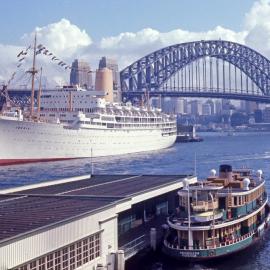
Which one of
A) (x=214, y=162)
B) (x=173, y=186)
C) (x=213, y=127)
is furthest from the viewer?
(x=213, y=127)

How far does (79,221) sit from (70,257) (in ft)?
2.97

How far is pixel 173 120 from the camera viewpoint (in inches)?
3310

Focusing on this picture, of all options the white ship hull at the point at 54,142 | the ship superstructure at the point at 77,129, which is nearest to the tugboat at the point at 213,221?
the white ship hull at the point at 54,142

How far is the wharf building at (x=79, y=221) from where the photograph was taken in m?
14.3

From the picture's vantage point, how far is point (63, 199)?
19.6m

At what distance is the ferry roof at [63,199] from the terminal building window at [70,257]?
26.0 inches

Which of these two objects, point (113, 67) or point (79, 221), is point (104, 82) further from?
point (79, 221)

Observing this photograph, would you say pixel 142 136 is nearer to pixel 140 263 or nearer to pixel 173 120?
pixel 173 120

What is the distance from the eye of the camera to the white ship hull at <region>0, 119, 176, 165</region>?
162 feet

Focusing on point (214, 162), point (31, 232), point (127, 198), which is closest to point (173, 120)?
point (214, 162)

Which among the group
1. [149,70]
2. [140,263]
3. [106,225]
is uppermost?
[149,70]

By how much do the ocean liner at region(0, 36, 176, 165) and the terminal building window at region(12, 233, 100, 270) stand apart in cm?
3038

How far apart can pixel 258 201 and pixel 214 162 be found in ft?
89.7

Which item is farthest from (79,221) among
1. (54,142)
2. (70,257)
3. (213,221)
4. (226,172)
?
(54,142)
